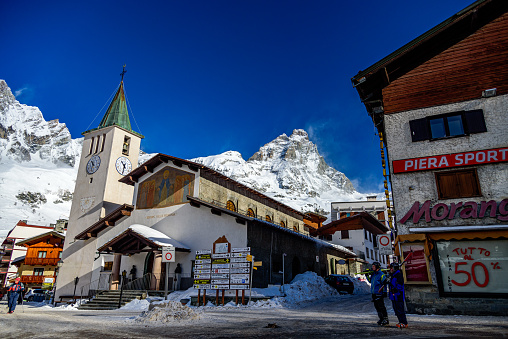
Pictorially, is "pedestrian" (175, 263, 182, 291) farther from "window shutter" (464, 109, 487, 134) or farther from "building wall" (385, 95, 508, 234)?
"window shutter" (464, 109, 487, 134)

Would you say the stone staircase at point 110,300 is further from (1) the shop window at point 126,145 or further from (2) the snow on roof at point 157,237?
(1) the shop window at point 126,145

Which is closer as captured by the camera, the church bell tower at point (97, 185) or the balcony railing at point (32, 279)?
the church bell tower at point (97, 185)

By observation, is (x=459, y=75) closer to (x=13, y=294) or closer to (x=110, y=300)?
(x=110, y=300)

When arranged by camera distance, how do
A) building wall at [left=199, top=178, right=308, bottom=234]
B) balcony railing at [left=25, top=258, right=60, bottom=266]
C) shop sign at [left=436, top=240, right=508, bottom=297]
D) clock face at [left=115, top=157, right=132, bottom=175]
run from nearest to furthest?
shop sign at [left=436, top=240, right=508, bottom=297]
building wall at [left=199, top=178, right=308, bottom=234]
clock face at [left=115, top=157, right=132, bottom=175]
balcony railing at [left=25, top=258, right=60, bottom=266]

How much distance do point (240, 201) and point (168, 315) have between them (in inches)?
766

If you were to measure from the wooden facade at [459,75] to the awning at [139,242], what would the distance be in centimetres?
1547

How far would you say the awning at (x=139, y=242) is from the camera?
892 inches

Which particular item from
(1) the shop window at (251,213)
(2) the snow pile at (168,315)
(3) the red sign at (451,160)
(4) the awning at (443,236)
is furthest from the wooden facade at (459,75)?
(1) the shop window at (251,213)

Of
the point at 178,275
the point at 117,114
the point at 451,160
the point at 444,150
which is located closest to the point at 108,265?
the point at 178,275

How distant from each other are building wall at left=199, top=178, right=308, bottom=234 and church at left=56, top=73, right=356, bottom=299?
77 millimetres

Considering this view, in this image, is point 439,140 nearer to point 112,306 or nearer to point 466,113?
point 466,113

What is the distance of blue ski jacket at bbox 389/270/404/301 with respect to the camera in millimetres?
9672

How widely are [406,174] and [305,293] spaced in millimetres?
10112

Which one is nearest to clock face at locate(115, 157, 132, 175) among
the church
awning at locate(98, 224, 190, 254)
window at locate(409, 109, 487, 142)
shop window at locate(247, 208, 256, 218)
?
the church
